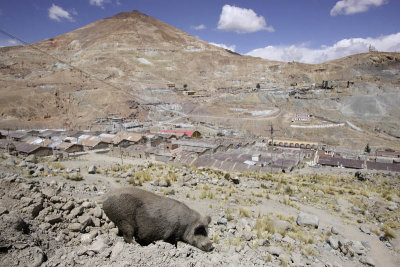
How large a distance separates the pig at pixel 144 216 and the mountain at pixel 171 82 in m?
56.4

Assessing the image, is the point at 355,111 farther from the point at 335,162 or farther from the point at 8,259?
the point at 8,259

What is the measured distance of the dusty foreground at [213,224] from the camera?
4.62m

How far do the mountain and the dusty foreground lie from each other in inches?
1929

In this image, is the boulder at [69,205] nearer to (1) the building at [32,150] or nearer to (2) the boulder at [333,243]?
(2) the boulder at [333,243]

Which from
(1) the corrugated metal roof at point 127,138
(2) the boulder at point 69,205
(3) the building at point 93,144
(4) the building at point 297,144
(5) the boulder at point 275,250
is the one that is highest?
(2) the boulder at point 69,205

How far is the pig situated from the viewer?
205 inches

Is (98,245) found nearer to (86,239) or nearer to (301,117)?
(86,239)

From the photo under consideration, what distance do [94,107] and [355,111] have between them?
78.9 m

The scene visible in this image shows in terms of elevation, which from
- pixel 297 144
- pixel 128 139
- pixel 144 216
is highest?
pixel 144 216

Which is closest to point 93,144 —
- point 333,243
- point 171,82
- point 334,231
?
point 334,231

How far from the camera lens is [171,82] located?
98875 mm

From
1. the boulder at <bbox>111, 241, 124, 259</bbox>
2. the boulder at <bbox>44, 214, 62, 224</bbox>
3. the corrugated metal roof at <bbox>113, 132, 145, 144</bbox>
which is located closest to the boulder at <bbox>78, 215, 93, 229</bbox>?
the boulder at <bbox>44, 214, 62, 224</bbox>

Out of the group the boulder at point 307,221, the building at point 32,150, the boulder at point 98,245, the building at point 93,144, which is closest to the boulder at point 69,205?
the boulder at point 98,245

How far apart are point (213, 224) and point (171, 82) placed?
312 feet
